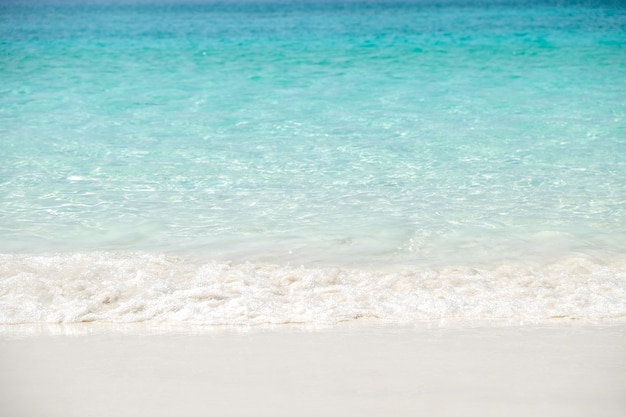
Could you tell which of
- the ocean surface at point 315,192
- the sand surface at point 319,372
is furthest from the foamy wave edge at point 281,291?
the sand surface at point 319,372

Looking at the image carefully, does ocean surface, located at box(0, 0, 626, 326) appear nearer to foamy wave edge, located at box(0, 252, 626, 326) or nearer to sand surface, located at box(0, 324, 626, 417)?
foamy wave edge, located at box(0, 252, 626, 326)

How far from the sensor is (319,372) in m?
4.09

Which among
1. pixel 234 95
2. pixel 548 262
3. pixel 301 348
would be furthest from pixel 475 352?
pixel 234 95

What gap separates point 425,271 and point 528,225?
160cm

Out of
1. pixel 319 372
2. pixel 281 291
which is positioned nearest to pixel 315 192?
pixel 281 291

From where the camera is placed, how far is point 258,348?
14.7ft

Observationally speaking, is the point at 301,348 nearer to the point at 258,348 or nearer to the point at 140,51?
the point at 258,348

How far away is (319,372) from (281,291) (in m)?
1.49

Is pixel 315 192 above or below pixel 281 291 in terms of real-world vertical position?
below

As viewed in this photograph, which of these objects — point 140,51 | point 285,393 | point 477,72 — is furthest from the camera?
point 140,51

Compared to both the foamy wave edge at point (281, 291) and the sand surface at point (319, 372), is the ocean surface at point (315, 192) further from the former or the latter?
the sand surface at point (319, 372)

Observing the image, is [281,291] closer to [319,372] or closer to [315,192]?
[319,372]

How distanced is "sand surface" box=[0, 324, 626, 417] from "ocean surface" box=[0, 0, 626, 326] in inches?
13.1

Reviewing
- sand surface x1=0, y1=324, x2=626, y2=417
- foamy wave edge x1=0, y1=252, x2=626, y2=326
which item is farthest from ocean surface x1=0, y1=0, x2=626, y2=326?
sand surface x1=0, y1=324, x2=626, y2=417
